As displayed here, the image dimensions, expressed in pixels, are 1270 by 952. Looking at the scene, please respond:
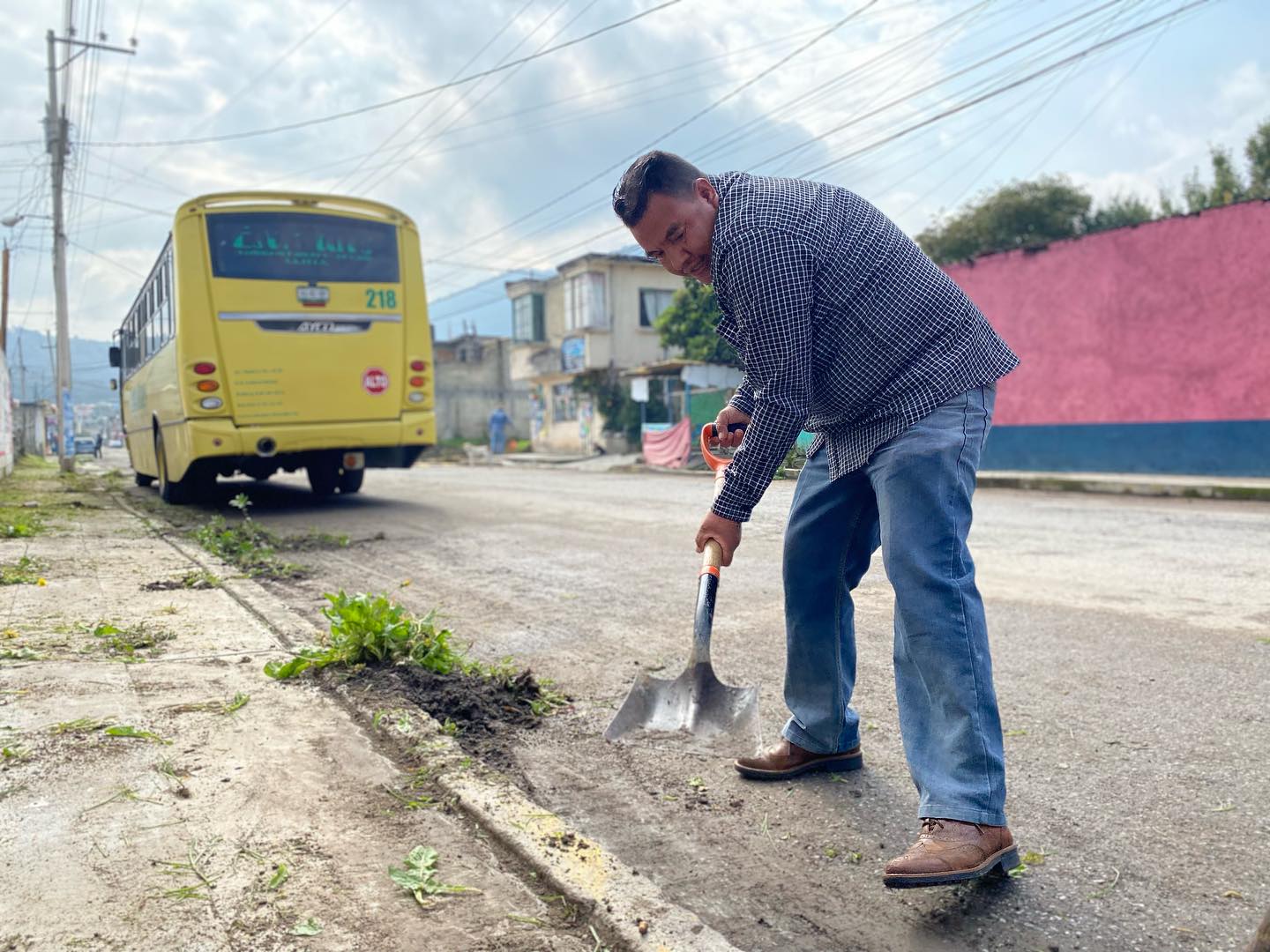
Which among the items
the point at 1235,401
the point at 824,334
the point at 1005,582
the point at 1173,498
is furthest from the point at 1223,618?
the point at 1235,401

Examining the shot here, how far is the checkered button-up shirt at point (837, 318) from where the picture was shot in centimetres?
232

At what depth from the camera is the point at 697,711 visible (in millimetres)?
3016

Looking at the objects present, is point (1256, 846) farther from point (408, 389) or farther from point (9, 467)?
point (9, 467)

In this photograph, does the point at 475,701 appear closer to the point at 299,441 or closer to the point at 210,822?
the point at 210,822

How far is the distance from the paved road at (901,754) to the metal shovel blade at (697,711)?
0.10 meters

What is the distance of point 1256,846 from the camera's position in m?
2.34

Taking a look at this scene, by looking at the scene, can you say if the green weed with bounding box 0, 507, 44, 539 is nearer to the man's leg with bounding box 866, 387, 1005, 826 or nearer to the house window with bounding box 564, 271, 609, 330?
the man's leg with bounding box 866, 387, 1005, 826

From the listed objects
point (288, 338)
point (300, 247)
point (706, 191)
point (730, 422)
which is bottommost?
point (730, 422)

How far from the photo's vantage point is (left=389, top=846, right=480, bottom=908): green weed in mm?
2113

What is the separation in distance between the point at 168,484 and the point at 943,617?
11.2m

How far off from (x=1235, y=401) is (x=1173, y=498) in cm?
318

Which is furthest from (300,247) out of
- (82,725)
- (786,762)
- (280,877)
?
(280,877)

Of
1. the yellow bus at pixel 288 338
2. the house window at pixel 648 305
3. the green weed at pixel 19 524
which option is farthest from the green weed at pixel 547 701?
the house window at pixel 648 305

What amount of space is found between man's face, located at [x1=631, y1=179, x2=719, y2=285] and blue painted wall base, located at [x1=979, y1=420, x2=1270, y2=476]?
13.1 metres
